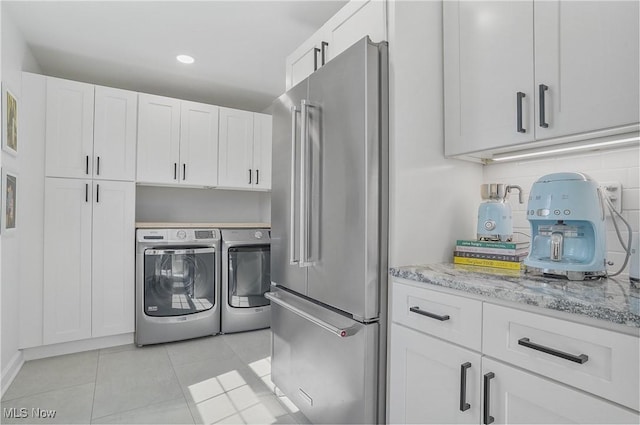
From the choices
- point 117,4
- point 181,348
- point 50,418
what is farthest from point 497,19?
point 181,348

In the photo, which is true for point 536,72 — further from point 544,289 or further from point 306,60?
point 306,60

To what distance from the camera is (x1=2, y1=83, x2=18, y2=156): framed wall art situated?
2.20 m

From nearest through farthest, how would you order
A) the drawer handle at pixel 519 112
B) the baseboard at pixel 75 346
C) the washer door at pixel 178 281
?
the drawer handle at pixel 519 112 < the baseboard at pixel 75 346 < the washer door at pixel 178 281

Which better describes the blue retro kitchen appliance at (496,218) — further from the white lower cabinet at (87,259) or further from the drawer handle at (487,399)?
the white lower cabinet at (87,259)

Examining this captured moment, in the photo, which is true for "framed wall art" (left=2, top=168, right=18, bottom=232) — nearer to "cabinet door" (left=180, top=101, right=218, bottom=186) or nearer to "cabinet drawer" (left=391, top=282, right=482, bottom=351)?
"cabinet door" (left=180, top=101, right=218, bottom=186)

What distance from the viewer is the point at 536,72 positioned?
133cm

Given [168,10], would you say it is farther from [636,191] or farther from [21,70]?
[636,191]

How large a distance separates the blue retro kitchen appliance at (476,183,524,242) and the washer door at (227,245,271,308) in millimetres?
2404

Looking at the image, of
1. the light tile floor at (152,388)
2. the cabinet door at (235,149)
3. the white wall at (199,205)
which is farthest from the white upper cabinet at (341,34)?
the white wall at (199,205)

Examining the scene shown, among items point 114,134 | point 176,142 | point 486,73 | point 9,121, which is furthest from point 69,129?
point 486,73

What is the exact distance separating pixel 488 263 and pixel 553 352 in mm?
603

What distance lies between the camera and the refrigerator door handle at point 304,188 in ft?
5.67

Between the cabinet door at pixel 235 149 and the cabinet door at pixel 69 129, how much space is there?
1167 millimetres

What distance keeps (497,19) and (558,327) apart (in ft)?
4.00
